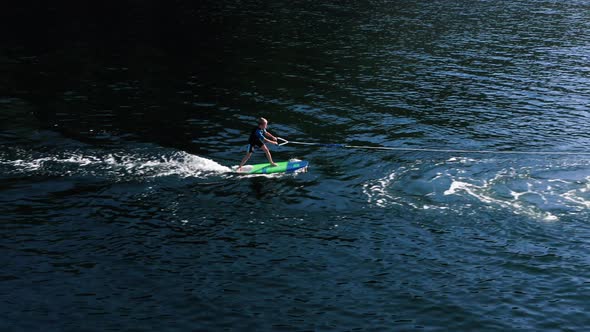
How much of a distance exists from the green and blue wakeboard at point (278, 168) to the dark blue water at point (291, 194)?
31.5 inches

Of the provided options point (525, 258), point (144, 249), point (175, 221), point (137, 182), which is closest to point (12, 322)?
point (144, 249)

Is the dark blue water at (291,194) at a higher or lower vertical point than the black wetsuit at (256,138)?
lower

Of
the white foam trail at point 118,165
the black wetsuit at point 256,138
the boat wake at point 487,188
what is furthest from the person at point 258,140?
the boat wake at point 487,188

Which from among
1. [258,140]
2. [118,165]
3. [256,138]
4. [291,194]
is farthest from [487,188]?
[118,165]

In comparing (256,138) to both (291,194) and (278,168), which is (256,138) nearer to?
(278,168)

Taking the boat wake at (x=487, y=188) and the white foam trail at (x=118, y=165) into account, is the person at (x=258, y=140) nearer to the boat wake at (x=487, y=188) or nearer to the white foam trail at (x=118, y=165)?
the white foam trail at (x=118, y=165)

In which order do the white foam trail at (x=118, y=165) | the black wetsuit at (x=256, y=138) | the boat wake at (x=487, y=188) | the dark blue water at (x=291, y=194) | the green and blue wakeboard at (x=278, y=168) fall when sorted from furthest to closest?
1. the black wetsuit at (x=256, y=138)
2. the green and blue wakeboard at (x=278, y=168)
3. the white foam trail at (x=118, y=165)
4. the boat wake at (x=487, y=188)
5. the dark blue water at (x=291, y=194)

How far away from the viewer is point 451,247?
2616 centimetres

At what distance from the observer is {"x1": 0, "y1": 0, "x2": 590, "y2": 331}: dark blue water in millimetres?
21906

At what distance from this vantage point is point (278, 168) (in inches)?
1319

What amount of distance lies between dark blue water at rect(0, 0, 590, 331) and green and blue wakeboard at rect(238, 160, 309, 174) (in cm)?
80

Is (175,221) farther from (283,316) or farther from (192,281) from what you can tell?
(283,316)

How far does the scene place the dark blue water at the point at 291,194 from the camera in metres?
21.9

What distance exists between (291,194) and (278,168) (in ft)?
9.84
